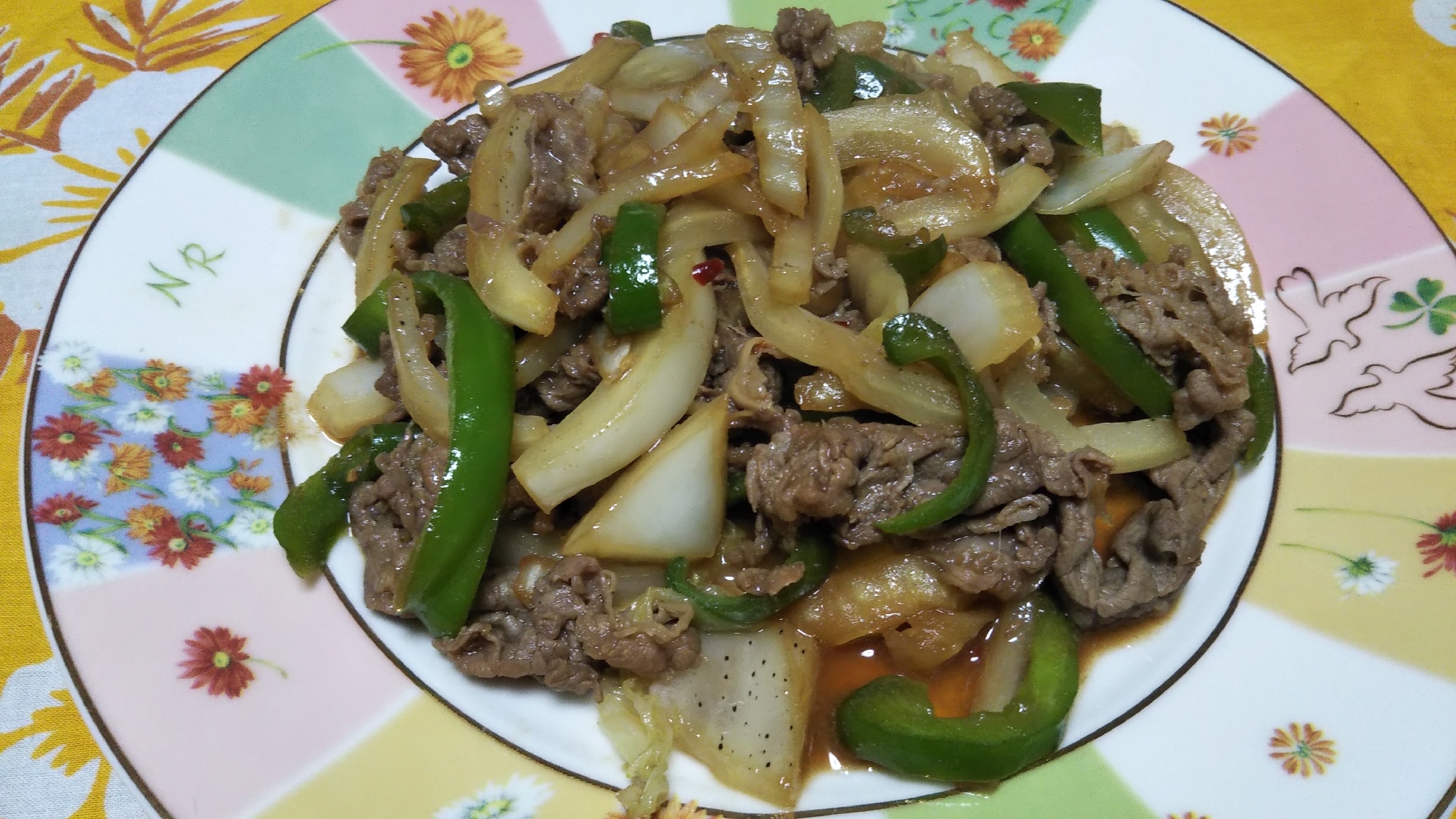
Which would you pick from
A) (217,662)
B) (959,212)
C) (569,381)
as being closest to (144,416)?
(217,662)

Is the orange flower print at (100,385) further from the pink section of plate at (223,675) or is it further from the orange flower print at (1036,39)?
the orange flower print at (1036,39)

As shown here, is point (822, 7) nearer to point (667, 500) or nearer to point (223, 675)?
point (667, 500)

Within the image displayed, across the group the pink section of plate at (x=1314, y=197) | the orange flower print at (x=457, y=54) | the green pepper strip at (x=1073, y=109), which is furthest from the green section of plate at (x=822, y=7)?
the pink section of plate at (x=1314, y=197)

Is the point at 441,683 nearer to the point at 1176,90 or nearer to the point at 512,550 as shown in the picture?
the point at 512,550

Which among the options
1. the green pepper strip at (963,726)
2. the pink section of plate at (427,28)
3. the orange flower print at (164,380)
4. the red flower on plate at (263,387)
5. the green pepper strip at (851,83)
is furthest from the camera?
the pink section of plate at (427,28)

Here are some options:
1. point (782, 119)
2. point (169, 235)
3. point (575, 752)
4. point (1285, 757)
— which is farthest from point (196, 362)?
point (1285, 757)

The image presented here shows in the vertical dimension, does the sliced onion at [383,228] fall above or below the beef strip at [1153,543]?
above
